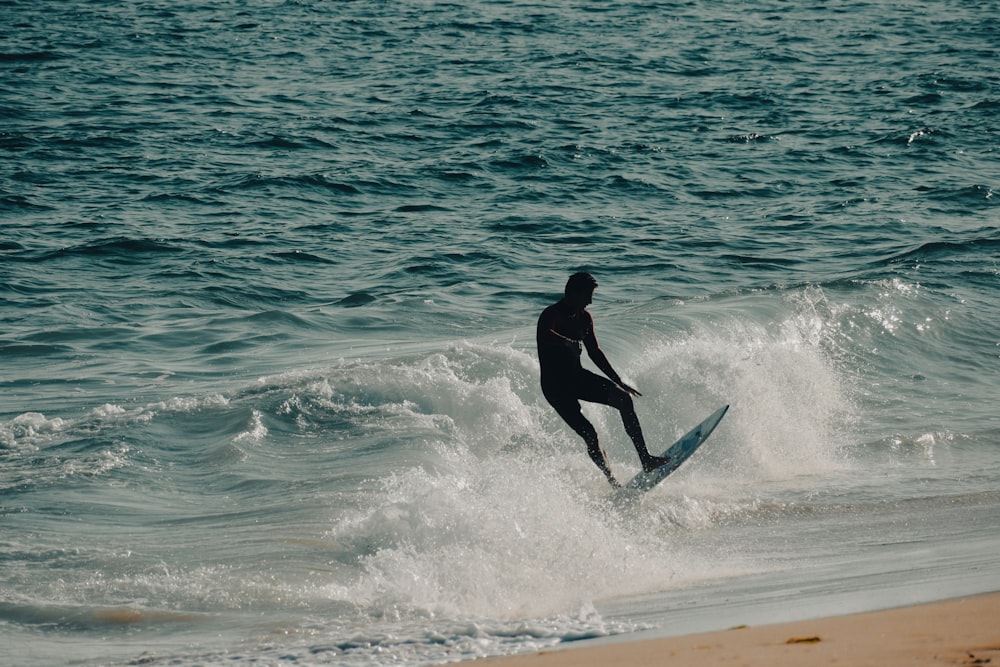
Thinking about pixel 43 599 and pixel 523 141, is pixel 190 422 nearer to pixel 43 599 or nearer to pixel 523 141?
pixel 43 599

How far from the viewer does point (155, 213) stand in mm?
18438

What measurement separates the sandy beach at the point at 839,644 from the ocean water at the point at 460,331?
356mm

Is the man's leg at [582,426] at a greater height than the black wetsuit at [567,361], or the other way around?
the black wetsuit at [567,361]

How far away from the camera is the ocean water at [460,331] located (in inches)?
267

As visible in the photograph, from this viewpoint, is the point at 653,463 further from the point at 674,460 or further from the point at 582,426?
the point at 582,426

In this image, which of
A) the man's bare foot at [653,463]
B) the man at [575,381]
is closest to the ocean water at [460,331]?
the man's bare foot at [653,463]

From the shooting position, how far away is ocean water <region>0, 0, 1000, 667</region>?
6.79 metres

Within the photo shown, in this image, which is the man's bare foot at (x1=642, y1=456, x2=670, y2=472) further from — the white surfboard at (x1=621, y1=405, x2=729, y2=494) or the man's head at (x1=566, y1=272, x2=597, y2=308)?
the man's head at (x1=566, y1=272, x2=597, y2=308)

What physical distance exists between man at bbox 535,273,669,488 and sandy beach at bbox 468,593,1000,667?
12.0 feet

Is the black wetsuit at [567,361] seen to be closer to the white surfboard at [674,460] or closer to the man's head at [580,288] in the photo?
the man's head at [580,288]

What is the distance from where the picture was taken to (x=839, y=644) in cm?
445

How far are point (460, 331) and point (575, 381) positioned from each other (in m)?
5.43

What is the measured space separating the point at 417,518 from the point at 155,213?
12.4m

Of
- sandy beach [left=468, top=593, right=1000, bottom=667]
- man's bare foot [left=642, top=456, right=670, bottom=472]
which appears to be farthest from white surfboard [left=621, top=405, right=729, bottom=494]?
sandy beach [left=468, top=593, right=1000, bottom=667]
